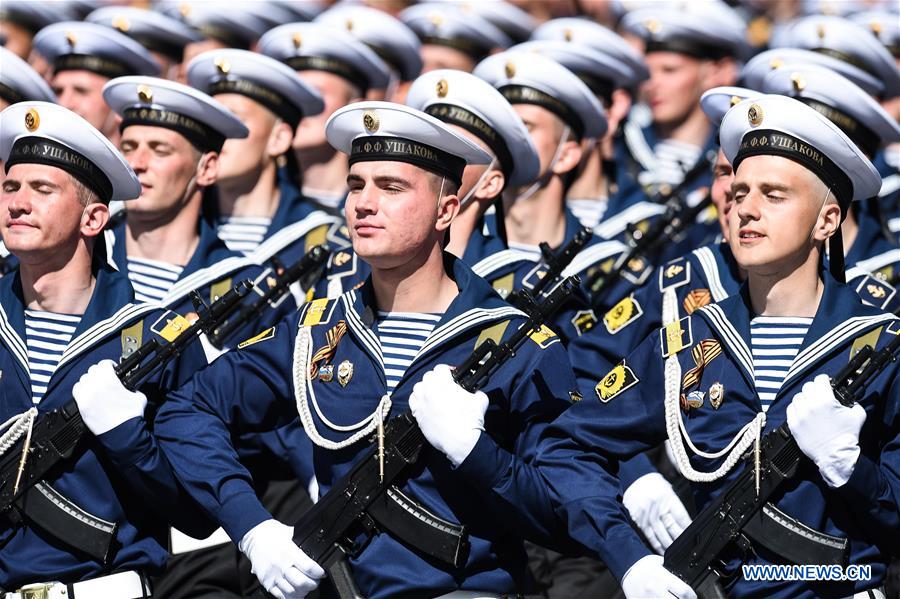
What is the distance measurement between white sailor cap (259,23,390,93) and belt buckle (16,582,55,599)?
18.5 feet

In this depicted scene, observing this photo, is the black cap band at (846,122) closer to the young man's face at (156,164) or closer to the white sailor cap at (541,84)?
the white sailor cap at (541,84)

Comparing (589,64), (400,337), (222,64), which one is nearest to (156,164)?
(222,64)

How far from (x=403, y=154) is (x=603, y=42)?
5088mm

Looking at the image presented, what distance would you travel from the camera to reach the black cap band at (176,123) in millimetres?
9906

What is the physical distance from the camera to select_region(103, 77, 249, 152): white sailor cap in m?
9.72

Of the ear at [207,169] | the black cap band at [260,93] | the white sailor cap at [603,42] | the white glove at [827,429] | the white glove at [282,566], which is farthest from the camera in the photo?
the white sailor cap at [603,42]

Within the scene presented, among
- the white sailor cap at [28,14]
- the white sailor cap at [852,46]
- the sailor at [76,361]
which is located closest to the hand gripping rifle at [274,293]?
the sailor at [76,361]

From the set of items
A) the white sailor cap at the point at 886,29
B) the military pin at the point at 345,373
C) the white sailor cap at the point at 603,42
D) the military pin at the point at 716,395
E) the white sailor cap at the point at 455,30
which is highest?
the white sailor cap at the point at 886,29

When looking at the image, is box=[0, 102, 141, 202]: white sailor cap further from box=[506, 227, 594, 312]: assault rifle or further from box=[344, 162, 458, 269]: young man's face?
box=[506, 227, 594, 312]: assault rifle

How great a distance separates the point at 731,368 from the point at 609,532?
2.93 ft

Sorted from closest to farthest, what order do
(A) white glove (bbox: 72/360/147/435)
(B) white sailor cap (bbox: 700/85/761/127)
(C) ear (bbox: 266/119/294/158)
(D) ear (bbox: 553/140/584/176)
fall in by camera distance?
(A) white glove (bbox: 72/360/147/435) → (B) white sailor cap (bbox: 700/85/761/127) → (D) ear (bbox: 553/140/584/176) → (C) ear (bbox: 266/119/294/158)

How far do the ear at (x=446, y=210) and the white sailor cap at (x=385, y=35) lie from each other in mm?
5468

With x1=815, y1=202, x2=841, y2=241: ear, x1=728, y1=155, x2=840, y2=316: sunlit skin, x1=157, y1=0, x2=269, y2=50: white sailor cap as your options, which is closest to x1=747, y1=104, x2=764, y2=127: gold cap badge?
x1=728, y1=155, x2=840, y2=316: sunlit skin

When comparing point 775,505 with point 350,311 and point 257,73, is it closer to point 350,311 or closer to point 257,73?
point 350,311
